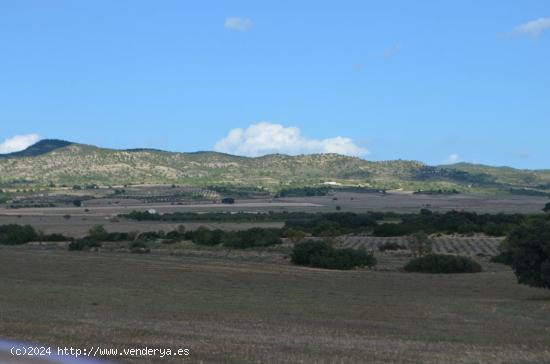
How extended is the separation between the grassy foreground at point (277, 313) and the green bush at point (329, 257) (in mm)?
7872

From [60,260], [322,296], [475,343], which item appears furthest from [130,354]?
[60,260]

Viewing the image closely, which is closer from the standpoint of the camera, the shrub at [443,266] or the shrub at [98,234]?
the shrub at [443,266]

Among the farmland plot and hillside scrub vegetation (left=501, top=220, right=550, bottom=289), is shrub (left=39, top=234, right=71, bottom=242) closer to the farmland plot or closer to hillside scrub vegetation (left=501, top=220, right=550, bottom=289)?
the farmland plot

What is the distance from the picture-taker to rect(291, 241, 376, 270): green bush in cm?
6519

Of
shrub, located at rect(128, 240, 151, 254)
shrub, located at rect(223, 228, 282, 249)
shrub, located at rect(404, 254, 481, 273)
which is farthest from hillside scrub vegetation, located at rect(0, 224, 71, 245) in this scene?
shrub, located at rect(404, 254, 481, 273)

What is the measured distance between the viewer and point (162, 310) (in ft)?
91.8

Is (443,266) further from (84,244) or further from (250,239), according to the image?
(84,244)

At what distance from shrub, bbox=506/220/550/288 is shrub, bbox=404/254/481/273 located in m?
21.8

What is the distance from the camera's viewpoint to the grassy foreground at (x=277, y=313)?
17438mm

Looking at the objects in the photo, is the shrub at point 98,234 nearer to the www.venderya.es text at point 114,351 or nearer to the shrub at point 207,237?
the shrub at point 207,237

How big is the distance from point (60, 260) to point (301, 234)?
1549 inches

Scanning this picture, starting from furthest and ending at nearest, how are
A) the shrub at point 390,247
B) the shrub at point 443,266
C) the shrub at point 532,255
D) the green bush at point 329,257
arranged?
the shrub at point 390,247 → the green bush at point 329,257 → the shrub at point 443,266 → the shrub at point 532,255

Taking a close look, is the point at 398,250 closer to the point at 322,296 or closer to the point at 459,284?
the point at 459,284

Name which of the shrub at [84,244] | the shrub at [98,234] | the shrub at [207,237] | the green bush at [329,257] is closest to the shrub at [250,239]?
the shrub at [207,237]
